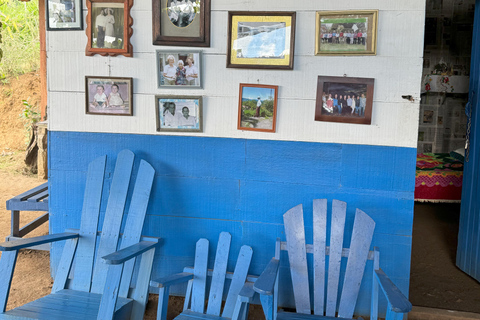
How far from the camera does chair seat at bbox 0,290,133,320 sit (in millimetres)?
2051

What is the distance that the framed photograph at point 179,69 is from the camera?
2482mm

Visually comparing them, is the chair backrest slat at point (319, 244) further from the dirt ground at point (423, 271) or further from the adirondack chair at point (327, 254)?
the dirt ground at point (423, 271)

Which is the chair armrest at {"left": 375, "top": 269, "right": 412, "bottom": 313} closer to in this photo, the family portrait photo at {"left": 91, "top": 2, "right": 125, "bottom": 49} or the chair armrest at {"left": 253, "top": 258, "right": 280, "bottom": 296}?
the chair armrest at {"left": 253, "top": 258, "right": 280, "bottom": 296}

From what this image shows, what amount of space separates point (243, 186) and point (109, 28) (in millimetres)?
1249

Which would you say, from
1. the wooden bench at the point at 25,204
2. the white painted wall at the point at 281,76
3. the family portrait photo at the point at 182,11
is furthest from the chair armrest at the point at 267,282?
the wooden bench at the point at 25,204

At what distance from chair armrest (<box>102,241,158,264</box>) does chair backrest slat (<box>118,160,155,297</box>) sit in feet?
0.32

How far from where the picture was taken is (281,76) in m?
2.42

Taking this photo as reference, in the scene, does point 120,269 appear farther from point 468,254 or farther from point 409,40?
point 468,254

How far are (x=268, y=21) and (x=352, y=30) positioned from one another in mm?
469

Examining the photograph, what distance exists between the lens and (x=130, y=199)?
269cm

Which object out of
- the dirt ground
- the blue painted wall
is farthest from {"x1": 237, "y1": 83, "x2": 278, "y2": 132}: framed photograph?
the dirt ground

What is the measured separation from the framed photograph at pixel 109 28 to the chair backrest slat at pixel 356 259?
5.47 ft

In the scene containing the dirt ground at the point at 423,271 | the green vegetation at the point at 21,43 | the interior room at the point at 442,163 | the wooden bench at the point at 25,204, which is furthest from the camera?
the green vegetation at the point at 21,43

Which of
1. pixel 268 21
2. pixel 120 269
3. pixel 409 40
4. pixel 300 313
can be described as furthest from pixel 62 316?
pixel 409 40
